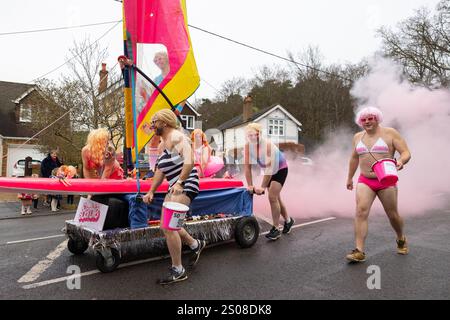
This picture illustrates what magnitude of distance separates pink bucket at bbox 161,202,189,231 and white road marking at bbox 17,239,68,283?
1609mm

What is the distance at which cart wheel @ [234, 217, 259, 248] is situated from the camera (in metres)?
4.94

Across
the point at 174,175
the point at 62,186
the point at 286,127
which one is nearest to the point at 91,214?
the point at 62,186

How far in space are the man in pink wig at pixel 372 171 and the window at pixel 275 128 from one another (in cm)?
3357

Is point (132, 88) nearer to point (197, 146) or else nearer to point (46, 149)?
point (197, 146)

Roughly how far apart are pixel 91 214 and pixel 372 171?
3.42 metres

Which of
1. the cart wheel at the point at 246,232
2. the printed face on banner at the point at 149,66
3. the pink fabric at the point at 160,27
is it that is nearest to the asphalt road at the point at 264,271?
the cart wheel at the point at 246,232

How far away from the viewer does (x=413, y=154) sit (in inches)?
473

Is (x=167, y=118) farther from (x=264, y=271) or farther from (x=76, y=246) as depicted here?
(x=76, y=246)

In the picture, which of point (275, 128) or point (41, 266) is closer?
point (41, 266)

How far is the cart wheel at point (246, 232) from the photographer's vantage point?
16.2 feet

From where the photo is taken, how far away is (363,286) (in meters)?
3.37

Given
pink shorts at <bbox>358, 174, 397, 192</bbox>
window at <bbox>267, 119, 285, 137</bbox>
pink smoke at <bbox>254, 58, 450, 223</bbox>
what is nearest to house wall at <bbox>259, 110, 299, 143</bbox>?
window at <bbox>267, 119, 285, 137</bbox>

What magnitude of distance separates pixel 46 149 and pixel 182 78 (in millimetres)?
13731

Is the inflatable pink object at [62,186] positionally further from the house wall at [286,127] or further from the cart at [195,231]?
the house wall at [286,127]
